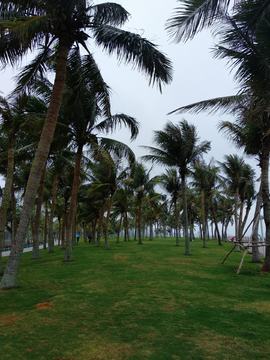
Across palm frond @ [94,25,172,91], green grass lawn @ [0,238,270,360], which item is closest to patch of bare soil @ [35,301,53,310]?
green grass lawn @ [0,238,270,360]

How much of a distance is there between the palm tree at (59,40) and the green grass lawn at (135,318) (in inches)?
87.1

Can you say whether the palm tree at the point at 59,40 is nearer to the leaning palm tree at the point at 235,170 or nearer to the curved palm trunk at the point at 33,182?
the curved palm trunk at the point at 33,182

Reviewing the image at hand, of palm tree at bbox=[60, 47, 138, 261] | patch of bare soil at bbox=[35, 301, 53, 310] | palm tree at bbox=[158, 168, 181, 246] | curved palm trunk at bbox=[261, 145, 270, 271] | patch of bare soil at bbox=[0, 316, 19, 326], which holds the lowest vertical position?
patch of bare soil at bbox=[35, 301, 53, 310]

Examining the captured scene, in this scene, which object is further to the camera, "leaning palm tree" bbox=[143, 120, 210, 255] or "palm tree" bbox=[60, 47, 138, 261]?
"leaning palm tree" bbox=[143, 120, 210, 255]

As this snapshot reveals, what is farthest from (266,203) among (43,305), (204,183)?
(204,183)

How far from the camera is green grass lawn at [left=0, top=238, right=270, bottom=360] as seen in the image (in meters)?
3.69

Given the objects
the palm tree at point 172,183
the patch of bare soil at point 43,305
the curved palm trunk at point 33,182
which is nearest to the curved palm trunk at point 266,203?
the patch of bare soil at point 43,305

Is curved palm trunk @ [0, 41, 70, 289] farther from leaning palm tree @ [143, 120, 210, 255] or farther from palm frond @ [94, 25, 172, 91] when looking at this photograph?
leaning palm tree @ [143, 120, 210, 255]

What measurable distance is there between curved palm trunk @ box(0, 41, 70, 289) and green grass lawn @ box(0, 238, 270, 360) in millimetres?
564

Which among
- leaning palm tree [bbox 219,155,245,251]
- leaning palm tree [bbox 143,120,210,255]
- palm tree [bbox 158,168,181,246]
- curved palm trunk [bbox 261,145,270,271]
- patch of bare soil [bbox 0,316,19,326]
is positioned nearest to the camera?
patch of bare soil [bbox 0,316,19,326]

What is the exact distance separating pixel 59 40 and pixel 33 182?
4849mm

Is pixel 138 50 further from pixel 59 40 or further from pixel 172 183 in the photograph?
pixel 172 183

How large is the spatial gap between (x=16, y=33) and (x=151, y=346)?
7.86 m

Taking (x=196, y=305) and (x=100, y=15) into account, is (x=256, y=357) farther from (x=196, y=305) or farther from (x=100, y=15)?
(x=100, y=15)
